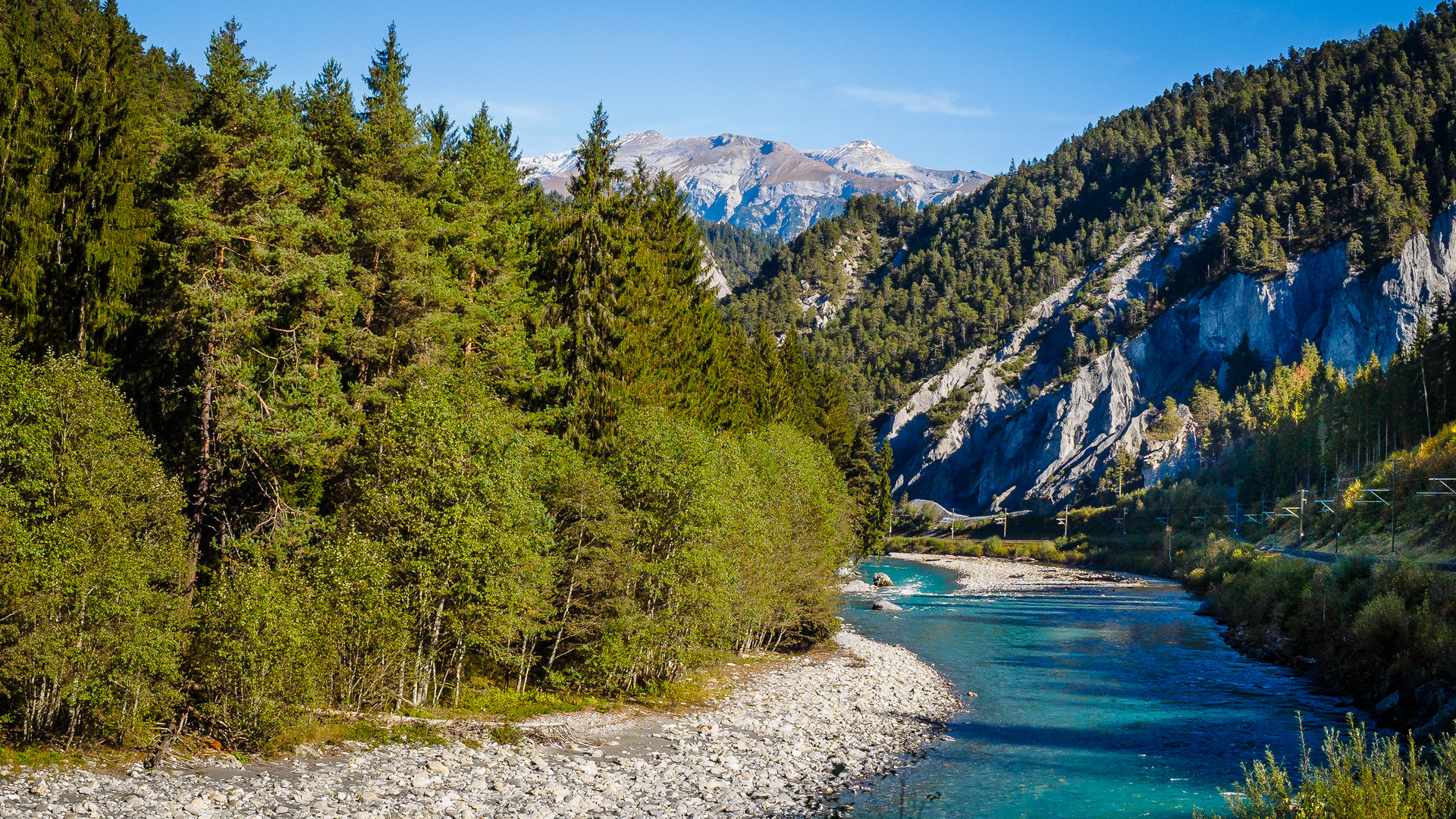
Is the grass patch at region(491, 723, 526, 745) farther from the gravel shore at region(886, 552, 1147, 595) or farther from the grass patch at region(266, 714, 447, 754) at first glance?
the gravel shore at region(886, 552, 1147, 595)

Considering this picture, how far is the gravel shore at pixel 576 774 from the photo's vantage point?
15141 mm

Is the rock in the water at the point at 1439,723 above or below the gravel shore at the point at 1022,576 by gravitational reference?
above

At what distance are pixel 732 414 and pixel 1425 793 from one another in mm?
37058

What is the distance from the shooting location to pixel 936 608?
65.9 m

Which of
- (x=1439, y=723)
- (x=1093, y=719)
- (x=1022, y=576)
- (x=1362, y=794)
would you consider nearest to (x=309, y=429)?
(x=1362, y=794)

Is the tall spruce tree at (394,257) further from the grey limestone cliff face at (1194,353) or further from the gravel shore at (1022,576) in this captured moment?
the grey limestone cliff face at (1194,353)

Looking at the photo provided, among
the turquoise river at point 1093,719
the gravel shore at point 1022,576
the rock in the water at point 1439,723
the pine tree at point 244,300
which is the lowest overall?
the gravel shore at point 1022,576

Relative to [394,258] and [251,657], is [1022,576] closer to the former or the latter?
[394,258]

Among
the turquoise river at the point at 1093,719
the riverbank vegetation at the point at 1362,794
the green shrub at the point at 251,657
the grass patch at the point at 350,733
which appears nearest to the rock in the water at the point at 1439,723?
the turquoise river at the point at 1093,719

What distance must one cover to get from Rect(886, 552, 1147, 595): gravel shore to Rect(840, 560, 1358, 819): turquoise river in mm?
28391

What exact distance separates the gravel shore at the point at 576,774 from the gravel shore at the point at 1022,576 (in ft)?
189

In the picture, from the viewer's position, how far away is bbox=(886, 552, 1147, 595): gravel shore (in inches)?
3356

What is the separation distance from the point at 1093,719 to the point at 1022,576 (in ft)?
241

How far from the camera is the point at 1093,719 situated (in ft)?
96.2
